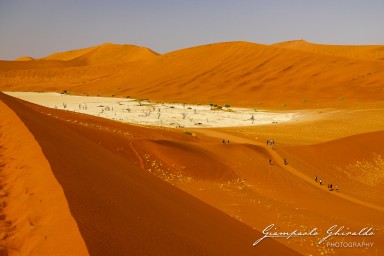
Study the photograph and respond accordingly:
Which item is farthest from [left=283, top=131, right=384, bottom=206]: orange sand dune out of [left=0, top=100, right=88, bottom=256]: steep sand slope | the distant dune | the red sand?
the distant dune

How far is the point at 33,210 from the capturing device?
3533 millimetres

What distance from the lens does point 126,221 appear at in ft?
12.6

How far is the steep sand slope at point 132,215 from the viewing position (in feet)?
11.1

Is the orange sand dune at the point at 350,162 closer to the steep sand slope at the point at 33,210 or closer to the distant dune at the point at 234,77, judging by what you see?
the steep sand slope at the point at 33,210

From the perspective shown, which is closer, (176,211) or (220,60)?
(176,211)

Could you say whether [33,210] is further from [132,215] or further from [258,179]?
[258,179]

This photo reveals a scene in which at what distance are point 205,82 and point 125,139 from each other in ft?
131

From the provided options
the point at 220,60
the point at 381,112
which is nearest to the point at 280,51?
the point at 220,60

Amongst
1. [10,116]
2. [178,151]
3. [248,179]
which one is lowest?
[248,179]

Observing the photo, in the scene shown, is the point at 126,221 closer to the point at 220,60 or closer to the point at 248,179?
the point at 248,179

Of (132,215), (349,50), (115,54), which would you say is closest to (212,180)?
(132,215)

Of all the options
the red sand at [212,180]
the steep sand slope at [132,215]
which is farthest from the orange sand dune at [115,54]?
the steep sand slope at [132,215]

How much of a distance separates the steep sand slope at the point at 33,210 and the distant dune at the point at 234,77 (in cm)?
3519

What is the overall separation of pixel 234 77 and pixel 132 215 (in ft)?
158
